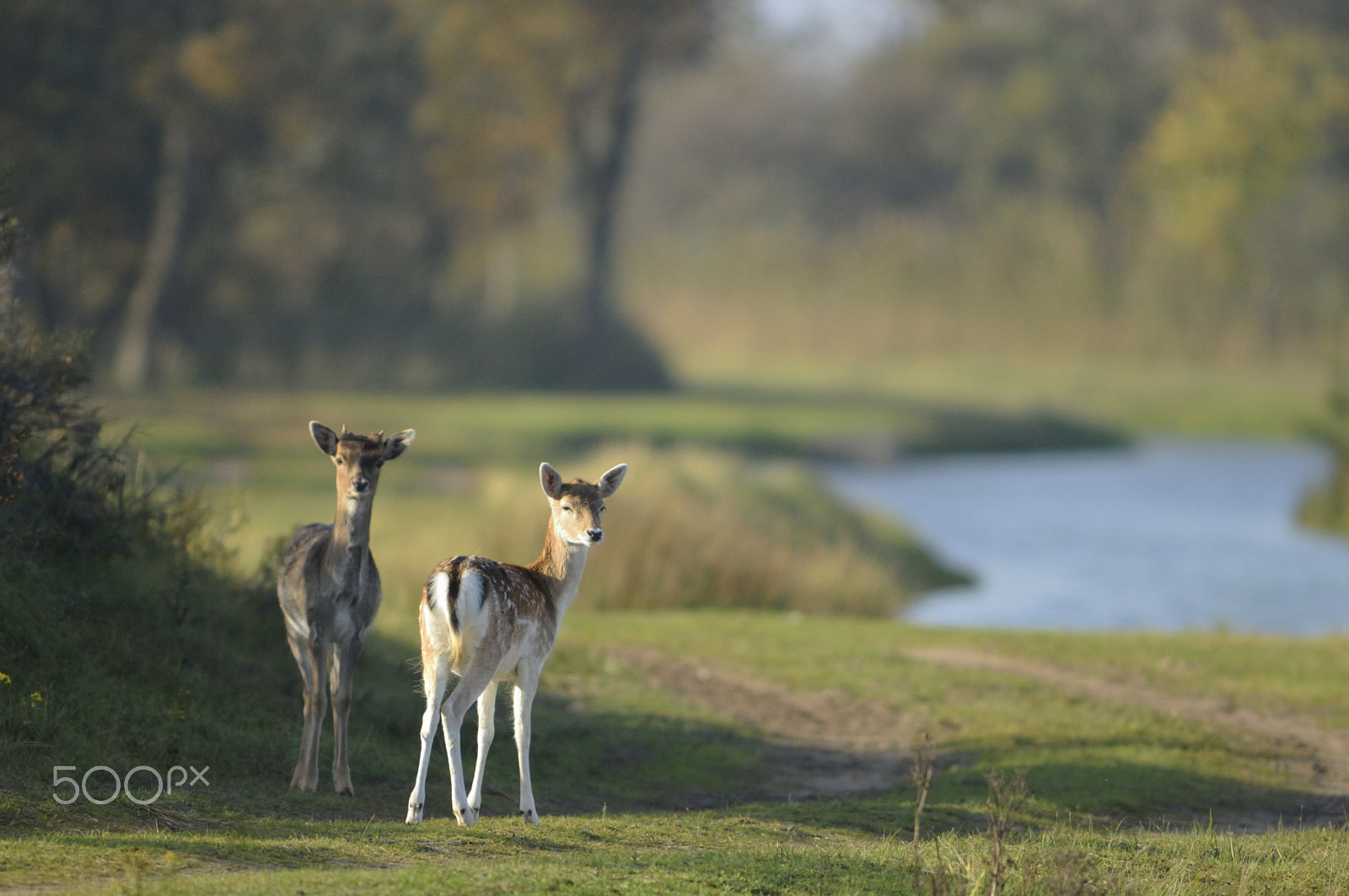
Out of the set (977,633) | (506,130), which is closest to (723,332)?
(506,130)

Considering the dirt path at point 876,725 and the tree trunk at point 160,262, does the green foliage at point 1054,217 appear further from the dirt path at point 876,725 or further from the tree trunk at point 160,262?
the dirt path at point 876,725

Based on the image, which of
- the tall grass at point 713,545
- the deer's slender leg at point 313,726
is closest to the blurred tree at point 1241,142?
the tall grass at point 713,545

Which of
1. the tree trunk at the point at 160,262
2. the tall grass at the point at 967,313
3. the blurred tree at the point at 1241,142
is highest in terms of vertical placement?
the blurred tree at the point at 1241,142

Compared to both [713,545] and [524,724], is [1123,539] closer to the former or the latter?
[713,545]

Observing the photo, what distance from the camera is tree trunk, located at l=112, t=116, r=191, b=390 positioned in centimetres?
3625

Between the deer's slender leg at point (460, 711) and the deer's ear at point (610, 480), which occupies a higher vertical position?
the deer's ear at point (610, 480)

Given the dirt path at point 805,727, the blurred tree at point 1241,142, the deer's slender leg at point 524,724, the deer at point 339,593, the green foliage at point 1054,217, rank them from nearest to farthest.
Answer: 1. the deer's slender leg at point 524,724
2. the deer at point 339,593
3. the dirt path at point 805,727
4. the green foliage at point 1054,217
5. the blurred tree at point 1241,142

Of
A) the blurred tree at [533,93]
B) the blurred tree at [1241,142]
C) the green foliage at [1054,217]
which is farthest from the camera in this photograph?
the blurred tree at [1241,142]

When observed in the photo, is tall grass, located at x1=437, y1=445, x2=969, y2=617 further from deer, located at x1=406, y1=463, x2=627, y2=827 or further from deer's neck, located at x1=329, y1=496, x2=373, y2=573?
deer, located at x1=406, y1=463, x2=627, y2=827

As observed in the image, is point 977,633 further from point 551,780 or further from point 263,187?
point 263,187

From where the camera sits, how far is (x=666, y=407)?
37844 mm

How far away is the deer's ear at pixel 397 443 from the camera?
955cm

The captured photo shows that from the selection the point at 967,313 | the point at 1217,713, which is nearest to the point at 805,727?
the point at 1217,713

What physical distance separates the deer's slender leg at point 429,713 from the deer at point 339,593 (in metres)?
0.97
